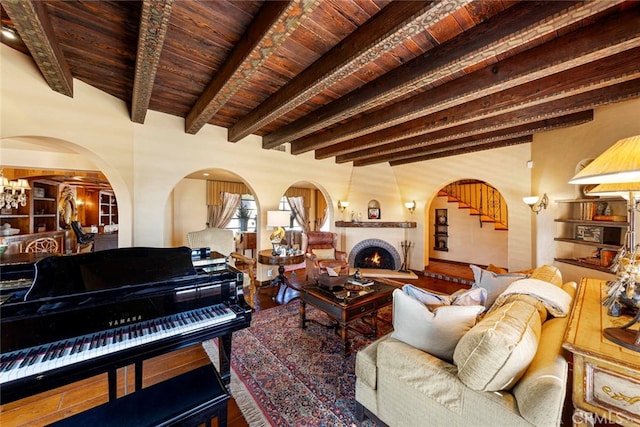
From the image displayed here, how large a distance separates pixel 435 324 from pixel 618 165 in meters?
1.17

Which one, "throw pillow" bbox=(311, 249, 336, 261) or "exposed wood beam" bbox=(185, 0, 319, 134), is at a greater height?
"exposed wood beam" bbox=(185, 0, 319, 134)

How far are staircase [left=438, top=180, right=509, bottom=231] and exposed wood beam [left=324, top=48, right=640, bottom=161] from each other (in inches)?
156

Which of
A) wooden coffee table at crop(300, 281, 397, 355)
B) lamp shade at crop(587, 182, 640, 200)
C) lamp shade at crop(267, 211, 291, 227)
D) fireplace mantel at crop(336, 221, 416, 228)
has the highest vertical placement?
lamp shade at crop(587, 182, 640, 200)

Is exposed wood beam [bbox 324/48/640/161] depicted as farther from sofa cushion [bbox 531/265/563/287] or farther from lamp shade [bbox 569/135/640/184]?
sofa cushion [bbox 531/265/563/287]

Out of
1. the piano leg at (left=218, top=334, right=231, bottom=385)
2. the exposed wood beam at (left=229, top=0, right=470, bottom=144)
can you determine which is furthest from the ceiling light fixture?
the piano leg at (left=218, top=334, right=231, bottom=385)

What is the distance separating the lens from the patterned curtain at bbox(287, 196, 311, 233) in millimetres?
8242

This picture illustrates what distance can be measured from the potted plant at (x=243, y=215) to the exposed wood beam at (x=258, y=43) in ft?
16.4

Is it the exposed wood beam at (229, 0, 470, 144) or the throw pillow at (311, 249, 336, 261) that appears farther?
the throw pillow at (311, 249, 336, 261)

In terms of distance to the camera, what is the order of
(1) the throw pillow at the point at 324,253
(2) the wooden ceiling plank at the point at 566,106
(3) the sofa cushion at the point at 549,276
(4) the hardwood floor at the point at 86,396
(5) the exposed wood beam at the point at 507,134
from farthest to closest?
1. (1) the throw pillow at the point at 324,253
2. (5) the exposed wood beam at the point at 507,134
3. (2) the wooden ceiling plank at the point at 566,106
4. (3) the sofa cushion at the point at 549,276
5. (4) the hardwood floor at the point at 86,396

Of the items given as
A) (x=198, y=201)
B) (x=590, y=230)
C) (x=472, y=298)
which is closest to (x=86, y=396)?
(x=472, y=298)

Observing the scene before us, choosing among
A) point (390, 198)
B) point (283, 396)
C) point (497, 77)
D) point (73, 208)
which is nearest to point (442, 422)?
point (283, 396)

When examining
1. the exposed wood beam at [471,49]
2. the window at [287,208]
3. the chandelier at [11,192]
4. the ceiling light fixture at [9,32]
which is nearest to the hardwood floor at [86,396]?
the ceiling light fixture at [9,32]

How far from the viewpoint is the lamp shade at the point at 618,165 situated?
107cm

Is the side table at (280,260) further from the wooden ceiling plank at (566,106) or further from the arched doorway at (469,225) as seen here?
the arched doorway at (469,225)
